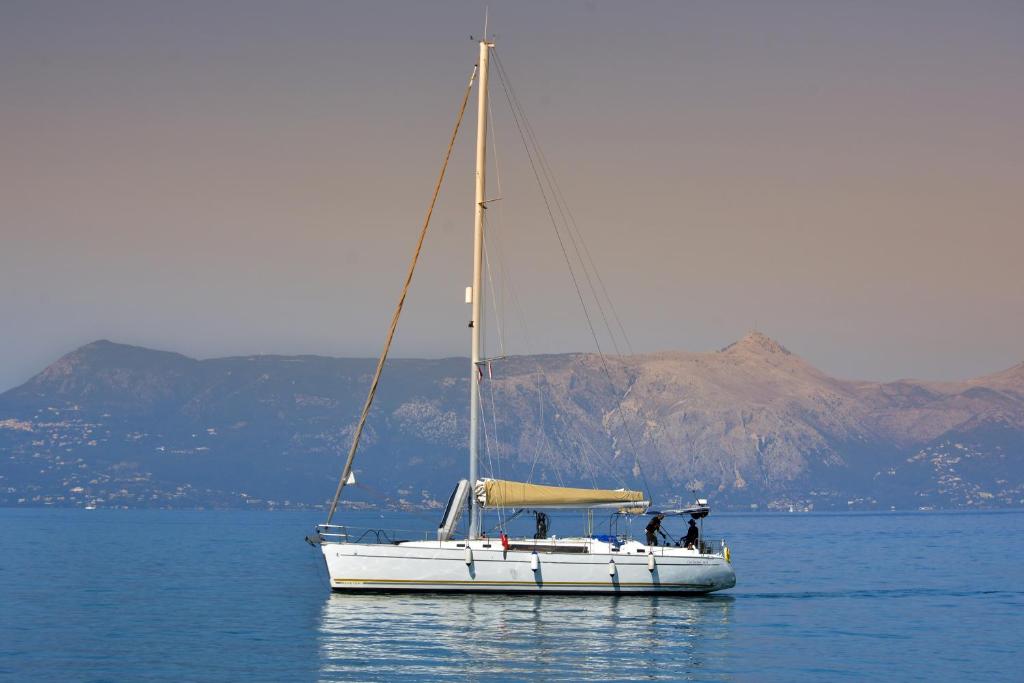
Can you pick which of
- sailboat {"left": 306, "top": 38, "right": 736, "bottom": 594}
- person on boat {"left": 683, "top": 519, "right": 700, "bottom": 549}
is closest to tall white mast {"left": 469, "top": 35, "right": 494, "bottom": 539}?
sailboat {"left": 306, "top": 38, "right": 736, "bottom": 594}

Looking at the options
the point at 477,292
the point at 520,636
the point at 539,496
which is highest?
the point at 477,292

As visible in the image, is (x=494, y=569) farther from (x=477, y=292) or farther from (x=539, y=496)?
(x=477, y=292)

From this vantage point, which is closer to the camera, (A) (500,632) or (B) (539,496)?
(A) (500,632)

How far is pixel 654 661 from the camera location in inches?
1756

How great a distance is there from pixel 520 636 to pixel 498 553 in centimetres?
759

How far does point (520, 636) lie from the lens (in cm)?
4875

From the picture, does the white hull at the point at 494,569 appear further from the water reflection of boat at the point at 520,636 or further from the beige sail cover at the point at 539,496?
the beige sail cover at the point at 539,496

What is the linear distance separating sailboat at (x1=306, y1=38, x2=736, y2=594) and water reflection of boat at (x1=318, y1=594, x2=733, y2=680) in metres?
0.91

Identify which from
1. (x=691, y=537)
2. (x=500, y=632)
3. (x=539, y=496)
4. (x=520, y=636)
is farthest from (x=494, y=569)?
(x=691, y=537)

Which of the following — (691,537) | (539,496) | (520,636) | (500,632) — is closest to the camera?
(520,636)

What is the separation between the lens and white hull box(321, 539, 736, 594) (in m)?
56.0

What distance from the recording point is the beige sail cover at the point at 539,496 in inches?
2288

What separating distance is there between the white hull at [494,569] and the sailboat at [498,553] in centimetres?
4

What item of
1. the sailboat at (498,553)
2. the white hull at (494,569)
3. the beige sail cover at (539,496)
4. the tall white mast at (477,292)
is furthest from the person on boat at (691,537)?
the tall white mast at (477,292)
